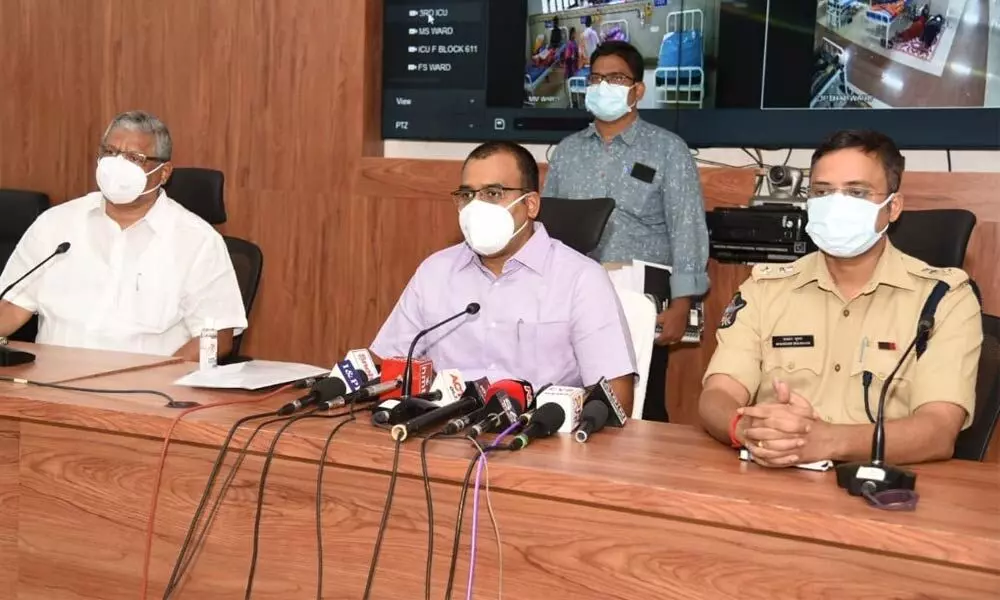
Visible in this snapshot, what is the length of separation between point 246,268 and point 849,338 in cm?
176

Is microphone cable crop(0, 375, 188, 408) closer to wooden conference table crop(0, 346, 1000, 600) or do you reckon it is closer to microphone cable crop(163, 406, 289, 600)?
wooden conference table crop(0, 346, 1000, 600)

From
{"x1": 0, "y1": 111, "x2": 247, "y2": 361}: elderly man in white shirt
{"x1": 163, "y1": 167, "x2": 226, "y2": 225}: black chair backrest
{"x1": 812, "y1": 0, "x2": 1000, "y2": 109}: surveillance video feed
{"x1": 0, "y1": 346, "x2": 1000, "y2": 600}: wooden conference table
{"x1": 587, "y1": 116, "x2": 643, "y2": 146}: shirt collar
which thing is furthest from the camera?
{"x1": 587, "y1": 116, "x2": 643, "y2": 146}: shirt collar

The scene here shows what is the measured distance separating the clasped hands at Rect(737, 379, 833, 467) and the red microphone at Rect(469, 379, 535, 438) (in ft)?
1.27

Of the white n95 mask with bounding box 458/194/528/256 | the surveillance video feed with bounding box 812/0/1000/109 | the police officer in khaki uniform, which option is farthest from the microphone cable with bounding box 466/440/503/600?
the surveillance video feed with bounding box 812/0/1000/109

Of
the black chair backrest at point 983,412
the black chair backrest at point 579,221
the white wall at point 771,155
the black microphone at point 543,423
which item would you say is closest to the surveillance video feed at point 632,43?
the white wall at point 771,155

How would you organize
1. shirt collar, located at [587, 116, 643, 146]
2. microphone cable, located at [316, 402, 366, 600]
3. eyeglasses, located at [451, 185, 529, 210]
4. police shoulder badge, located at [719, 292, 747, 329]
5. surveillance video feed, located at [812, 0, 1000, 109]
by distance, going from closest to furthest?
1. microphone cable, located at [316, 402, 366, 600]
2. police shoulder badge, located at [719, 292, 747, 329]
3. eyeglasses, located at [451, 185, 529, 210]
4. surveillance video feed, located at [812, 0, 1000, 109]
5. shirt collar, located at [587, 116, 643, 146]

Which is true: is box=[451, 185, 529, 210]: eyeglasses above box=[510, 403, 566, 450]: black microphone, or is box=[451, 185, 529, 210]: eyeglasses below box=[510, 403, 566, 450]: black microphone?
above

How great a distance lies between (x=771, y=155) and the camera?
3852 millimetres

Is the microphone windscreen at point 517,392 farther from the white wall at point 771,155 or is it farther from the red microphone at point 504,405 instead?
the white wall at point 771,155

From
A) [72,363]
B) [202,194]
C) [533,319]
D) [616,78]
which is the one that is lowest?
[72,363]

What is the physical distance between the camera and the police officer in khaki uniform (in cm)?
185

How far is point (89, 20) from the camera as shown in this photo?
190 inches

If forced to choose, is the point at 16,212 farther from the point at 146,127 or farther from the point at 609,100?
the point at 609,100

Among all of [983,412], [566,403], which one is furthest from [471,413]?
[983,412]
